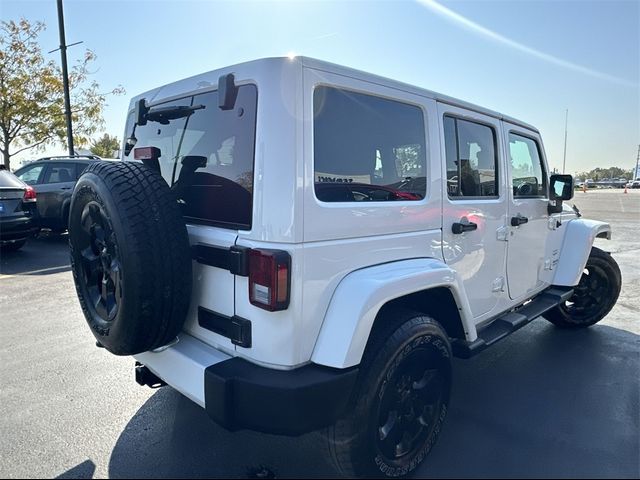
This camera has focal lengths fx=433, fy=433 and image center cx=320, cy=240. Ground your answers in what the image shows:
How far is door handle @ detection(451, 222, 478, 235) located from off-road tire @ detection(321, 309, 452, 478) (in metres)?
0.66

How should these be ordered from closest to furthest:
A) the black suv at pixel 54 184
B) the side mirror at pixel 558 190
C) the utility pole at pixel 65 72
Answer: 1. the side mirror at pixel 558 190
2. the black suv at pixel 54 184
3. the utility pole at pixel 65 72

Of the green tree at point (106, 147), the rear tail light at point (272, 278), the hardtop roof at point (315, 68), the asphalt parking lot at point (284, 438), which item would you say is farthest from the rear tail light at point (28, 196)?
the green tree at point (106, 147)

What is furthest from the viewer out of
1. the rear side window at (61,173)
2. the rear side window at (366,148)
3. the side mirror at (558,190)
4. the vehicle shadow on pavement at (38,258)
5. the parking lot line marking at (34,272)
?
the rear side window at (61,173)

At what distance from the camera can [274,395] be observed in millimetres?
1818

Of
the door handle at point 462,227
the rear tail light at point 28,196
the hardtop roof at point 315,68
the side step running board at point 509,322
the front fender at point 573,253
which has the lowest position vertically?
the side step running board at point 509,322

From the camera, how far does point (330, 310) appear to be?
6.57 feet

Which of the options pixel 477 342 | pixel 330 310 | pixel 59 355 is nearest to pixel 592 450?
pixel 477 342

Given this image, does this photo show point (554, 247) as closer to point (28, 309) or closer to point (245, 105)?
point (245, 105)

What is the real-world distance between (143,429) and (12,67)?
58.0 feet

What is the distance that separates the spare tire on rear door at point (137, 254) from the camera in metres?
1.96

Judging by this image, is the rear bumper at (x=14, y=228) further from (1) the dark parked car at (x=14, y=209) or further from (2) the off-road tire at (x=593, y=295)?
(2) the off-road tire at (x=593, y=295)

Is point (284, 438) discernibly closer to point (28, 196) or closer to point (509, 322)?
point (509, 322)

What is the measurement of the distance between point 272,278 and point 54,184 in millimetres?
9225

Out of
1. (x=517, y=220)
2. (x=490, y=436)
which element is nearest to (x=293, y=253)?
(x=490, y=436)
